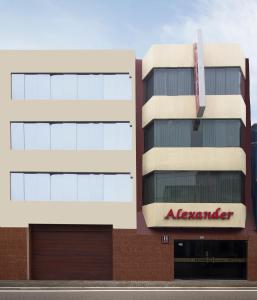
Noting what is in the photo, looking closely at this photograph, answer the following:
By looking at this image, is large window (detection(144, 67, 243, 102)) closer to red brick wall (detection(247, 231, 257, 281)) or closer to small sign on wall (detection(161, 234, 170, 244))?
small sign on wall (detection(161, 234, 170, 244))

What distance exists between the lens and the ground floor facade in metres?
28.2

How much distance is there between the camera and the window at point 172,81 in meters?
28.7

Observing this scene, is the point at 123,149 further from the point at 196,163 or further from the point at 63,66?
the point at 63,66

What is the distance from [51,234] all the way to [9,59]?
11.8 m

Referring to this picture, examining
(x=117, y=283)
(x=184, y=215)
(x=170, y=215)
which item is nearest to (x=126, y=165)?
(x=170, y=215)

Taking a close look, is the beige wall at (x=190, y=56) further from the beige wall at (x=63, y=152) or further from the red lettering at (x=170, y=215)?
the red lettering at (x=170, y=215)

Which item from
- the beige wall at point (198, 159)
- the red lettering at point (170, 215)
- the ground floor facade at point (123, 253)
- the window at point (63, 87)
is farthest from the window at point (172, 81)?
the ground floor facade at point (123, 253)

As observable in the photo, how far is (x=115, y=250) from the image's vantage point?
2848 cm

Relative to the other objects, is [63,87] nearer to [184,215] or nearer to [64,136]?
[64,136]

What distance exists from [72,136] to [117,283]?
9659 millimetres

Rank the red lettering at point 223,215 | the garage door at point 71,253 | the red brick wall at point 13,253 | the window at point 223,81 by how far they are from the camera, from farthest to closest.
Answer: the garage door at point 71,253, the red brick wall at point 13,253, the window at point 223,81, the red lettering at point 223,215

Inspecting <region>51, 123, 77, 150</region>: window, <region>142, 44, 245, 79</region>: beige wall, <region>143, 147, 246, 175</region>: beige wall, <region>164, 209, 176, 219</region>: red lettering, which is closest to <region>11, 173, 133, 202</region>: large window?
<region>51, 123, 77, 150</region>: window

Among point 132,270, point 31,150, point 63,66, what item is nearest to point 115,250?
point 132,270

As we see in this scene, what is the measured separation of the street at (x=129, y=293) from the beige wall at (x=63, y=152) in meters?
4.81
